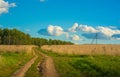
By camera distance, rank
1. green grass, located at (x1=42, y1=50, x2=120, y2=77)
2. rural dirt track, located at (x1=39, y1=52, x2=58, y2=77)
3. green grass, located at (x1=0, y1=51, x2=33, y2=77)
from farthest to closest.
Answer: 1. green grass, located at (x1=0, y1=51, x2=33, y2=77)
2. rural dirt track, located at (x1=39, y1=52, x2=58, y2=77)
3. green grass, located at (x1=42, y1=50, x2=120, y2=77)

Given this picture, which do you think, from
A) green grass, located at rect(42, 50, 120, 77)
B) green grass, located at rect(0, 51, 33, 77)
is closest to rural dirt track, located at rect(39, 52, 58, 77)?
green grass, located at rect(42, 50, 120, 77)

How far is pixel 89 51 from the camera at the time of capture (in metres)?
67.6

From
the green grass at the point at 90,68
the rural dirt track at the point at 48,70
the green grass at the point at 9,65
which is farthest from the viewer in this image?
the green grass at the point at 9,65

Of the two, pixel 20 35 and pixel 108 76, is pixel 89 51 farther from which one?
pixel 20 35

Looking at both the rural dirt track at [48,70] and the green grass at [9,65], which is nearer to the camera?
the rural dirt track at [48,70]

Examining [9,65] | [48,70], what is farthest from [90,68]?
[9,65]

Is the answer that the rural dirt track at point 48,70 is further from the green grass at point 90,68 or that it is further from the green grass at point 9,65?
the green grass at point 9,65

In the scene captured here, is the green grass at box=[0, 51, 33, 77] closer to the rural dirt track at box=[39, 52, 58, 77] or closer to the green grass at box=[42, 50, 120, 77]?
the rural dirt track at box=[39, 52, 58, 77]

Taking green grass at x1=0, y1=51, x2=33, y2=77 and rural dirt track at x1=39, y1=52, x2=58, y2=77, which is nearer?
rural dirt track at x1=39, y1=52, x2=58, y2=77

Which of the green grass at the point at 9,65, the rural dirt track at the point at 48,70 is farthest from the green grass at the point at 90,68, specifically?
the green grass at the point at 9,65

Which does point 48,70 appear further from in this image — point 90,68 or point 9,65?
point 9,65

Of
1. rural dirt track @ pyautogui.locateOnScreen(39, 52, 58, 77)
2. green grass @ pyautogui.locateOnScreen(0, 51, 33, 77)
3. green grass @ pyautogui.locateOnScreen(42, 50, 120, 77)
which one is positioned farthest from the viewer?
green grass @ pyautogui.locateOnScreen(0, 51, 33, 77)

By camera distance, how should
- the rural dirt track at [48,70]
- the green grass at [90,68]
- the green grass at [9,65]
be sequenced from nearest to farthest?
the green grass at [90,68] → the rural dirt track at [48,70] → the green grass at [9,65]

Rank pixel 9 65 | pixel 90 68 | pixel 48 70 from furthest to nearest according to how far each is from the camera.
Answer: pixel 9 65
pixel 90 68
pixel 48 70
